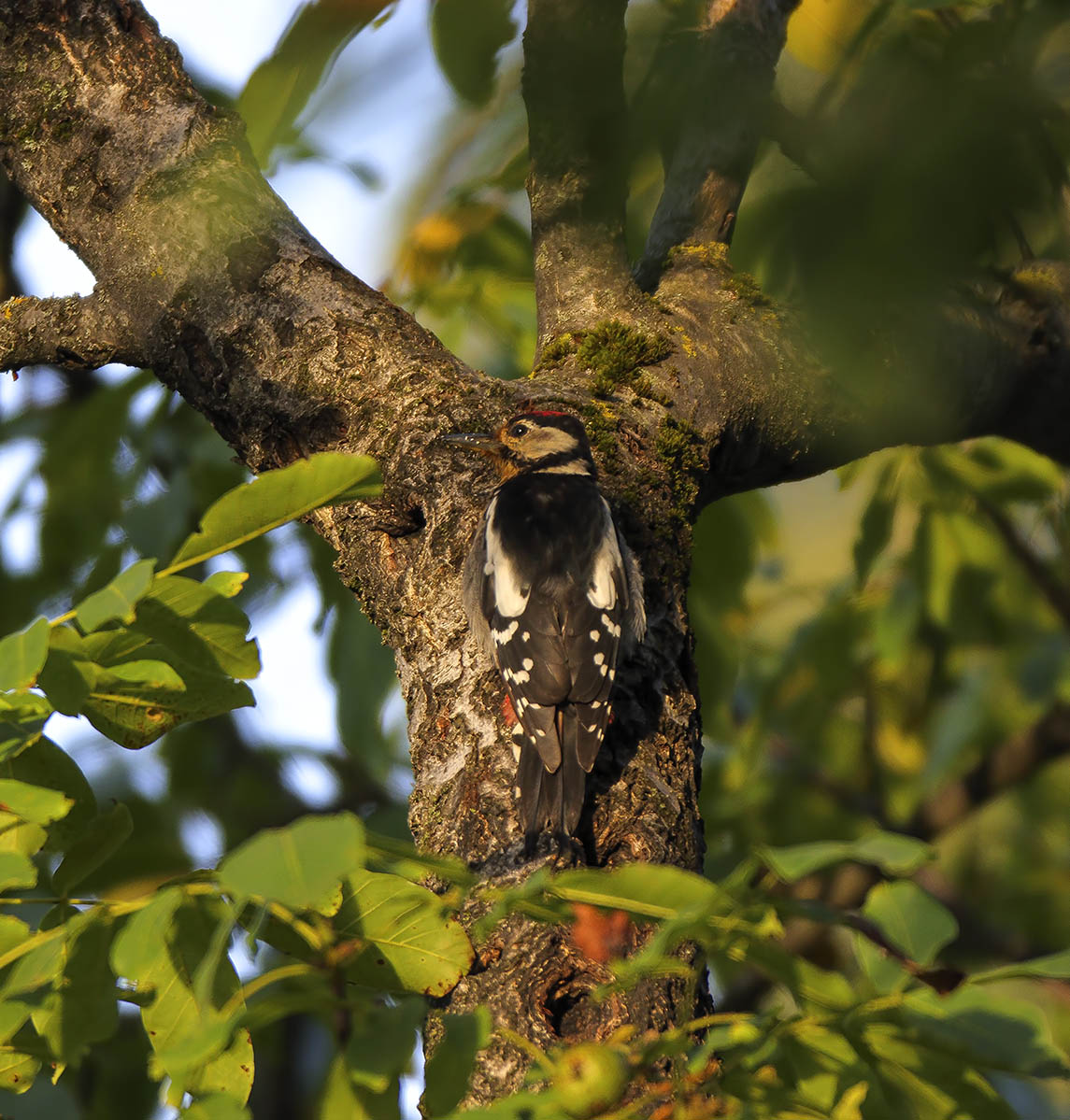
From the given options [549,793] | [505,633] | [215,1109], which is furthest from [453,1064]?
[505,633]

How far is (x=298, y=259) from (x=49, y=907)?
1.86 meters

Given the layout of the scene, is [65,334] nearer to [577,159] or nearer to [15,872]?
→ [577,159]

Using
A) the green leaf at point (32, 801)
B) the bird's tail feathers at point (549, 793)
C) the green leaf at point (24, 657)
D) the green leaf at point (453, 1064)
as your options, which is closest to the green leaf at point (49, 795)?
the green leaf at point (32, 801)

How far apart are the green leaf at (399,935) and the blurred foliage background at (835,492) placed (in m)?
0.38

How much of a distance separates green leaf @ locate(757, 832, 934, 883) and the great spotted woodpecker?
105cm

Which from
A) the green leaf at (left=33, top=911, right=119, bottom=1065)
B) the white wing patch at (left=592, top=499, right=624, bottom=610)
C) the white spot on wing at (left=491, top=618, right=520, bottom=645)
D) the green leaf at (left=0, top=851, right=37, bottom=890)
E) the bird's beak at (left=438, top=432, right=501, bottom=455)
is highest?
the bird's beak at (left=438, top=432, right=501, bottom=455)

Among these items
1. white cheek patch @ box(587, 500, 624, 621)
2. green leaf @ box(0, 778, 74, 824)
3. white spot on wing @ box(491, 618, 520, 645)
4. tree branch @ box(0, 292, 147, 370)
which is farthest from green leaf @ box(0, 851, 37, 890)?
tree branch @ box(0, 292, 147, 370)

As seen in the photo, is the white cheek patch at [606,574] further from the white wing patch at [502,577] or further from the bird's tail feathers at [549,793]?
the bird's tail feathers at [549,793]

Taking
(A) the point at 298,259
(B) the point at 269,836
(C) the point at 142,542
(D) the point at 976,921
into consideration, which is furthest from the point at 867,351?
(D) the point at 976,921

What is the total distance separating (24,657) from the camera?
1.32m

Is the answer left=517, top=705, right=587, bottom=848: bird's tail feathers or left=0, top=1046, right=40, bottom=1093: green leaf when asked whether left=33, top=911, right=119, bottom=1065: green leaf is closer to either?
left=0, top=1046, right=40, bottom=1093: green leaf

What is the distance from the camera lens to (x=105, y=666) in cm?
146

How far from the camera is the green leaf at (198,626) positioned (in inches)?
57.5

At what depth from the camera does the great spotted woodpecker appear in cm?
223
